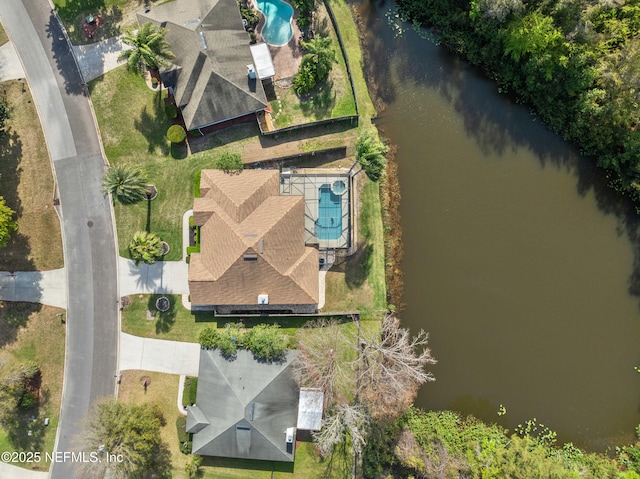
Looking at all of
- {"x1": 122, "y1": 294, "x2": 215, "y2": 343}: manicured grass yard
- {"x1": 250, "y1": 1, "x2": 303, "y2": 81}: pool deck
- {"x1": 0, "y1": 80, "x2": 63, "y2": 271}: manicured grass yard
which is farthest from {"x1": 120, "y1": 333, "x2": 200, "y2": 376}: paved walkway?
{"x1": 250, "y1": 1, "x2": 303, "y2": 81}: pool deck

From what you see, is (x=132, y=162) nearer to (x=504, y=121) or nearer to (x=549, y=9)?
(x=504, y=121)

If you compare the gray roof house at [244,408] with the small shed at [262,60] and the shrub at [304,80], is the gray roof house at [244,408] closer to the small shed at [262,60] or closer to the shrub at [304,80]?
the shrub at [304,80]

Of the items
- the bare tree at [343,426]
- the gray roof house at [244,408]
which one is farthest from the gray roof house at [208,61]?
the bare tree at [343,426]

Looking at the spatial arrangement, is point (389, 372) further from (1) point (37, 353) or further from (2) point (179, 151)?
(1) point (37, 353)

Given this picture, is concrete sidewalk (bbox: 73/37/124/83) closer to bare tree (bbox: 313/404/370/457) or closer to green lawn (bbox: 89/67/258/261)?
green lawn (bbox: 89/67/258/261)

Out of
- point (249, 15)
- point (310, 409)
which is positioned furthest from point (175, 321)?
point (249, 15)

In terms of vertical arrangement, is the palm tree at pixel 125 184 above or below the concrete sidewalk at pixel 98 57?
below

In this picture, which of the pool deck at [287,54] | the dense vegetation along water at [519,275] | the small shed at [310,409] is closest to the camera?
the small shed at [310,409]
